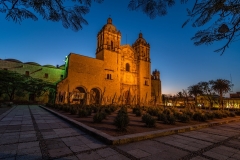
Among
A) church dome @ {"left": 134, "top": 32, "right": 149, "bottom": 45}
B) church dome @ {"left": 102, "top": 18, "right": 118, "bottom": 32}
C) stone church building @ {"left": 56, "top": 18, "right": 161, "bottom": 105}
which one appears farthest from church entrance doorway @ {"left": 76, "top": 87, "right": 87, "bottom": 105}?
church dome @ {"left": 134, "top": 32, "right": 149, "bottom": 45}

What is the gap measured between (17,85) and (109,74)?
52.0 feet

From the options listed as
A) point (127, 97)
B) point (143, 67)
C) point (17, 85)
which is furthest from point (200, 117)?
point (17, 85)

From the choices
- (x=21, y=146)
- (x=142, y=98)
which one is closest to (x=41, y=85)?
(x=142, y=98)

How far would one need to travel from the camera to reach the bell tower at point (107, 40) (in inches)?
1023

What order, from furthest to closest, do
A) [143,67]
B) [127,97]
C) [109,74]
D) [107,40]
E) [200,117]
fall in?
[143,67] → [127,97] → [107,40] → [109,74] → [200,117]

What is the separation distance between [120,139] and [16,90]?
27.5m

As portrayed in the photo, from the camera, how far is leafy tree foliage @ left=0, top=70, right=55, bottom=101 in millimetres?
18788

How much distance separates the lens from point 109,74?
25703 mm

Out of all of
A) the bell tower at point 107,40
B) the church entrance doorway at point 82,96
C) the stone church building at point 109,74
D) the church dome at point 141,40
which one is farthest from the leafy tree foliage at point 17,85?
the church dome at point 141,40

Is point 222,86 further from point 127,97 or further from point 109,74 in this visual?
point 109,74

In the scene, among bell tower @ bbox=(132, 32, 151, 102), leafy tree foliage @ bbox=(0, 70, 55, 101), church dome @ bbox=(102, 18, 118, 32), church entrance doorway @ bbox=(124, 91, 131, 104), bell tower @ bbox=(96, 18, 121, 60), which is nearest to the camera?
leafy tree foliage @ bbox=(0, 70, 55, 101)

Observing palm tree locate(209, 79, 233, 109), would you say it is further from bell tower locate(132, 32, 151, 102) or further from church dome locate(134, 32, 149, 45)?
church dome locate(134, 32, 149, 45)

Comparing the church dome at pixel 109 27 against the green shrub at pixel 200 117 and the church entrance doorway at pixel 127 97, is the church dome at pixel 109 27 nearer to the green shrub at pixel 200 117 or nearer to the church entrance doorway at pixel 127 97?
the church entrance doorway at pixel 127 97

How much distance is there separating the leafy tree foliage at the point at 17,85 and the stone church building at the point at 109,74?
224 inches
